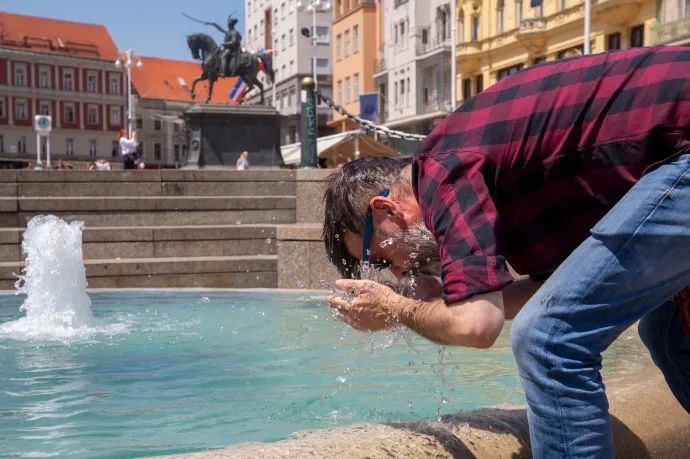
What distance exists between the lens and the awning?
26.3 m

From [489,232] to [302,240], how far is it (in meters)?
6.44

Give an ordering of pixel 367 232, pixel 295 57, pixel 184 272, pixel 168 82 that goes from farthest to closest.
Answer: pixel 168 82
pixel 295 57
pixel 184 272
pixel 367 232

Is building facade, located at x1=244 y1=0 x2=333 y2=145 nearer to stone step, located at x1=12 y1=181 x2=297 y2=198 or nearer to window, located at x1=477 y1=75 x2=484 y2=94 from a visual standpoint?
window, located at x1=477 y1=75 x2=484 y2=94

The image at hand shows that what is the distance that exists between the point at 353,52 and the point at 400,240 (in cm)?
5811

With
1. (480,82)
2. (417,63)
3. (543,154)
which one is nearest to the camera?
(543,154)

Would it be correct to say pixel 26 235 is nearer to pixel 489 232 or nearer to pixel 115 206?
pixel 115 206

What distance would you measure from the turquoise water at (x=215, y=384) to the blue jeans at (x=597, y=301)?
114 centimetres

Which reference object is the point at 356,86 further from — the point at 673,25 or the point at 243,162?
the point at 243,162

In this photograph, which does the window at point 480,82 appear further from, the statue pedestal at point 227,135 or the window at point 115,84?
the window at point 115,84

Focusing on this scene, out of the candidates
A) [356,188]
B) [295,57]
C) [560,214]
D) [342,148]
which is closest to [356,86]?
[295,57]

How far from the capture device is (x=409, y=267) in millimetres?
2367

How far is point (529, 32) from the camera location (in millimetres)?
36969

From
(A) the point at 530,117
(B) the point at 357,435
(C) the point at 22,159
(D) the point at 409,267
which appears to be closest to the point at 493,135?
(A) the point at 530,117

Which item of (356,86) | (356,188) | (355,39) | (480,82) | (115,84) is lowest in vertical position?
(356,188)
